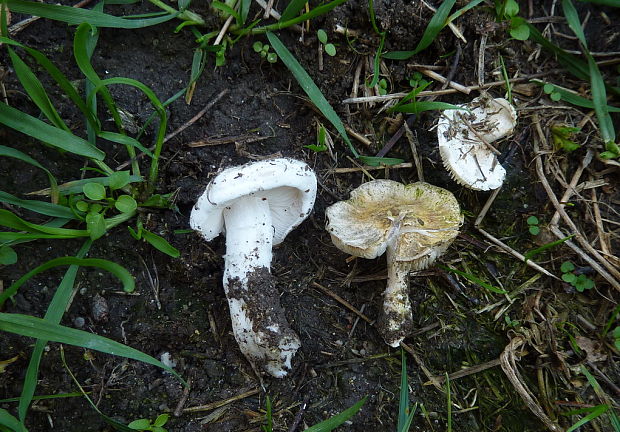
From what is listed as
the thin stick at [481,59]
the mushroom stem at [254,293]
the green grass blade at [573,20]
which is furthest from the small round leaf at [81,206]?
the green grass blade at [573,20]

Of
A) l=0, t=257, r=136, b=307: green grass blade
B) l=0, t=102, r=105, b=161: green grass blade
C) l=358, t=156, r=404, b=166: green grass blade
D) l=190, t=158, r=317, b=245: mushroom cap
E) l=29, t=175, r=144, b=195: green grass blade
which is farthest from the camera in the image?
l=358, t=156, r=404, b=166: green grass blade

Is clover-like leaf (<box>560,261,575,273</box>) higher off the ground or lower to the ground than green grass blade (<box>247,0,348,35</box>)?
lower

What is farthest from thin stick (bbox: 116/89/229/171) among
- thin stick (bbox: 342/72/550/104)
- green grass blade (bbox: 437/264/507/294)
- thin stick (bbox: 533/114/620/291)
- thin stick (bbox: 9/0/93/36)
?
thin stick (bbox: 533/114/620/291)

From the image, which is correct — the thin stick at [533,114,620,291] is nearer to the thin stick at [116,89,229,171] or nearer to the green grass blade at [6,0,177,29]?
the thin stick at [116,89,229,171]

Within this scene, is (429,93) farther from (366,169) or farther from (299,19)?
(299,19)

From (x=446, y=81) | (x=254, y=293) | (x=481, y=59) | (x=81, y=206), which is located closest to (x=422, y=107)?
(x=446, y=81)

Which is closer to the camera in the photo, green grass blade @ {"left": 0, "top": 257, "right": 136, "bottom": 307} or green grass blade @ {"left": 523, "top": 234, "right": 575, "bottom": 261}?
green grass blade @ {"left": 0, "top": 257, "right": 136, "bottom": 307}

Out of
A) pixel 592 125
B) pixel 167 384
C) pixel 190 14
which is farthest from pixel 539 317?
pixel 190 14
